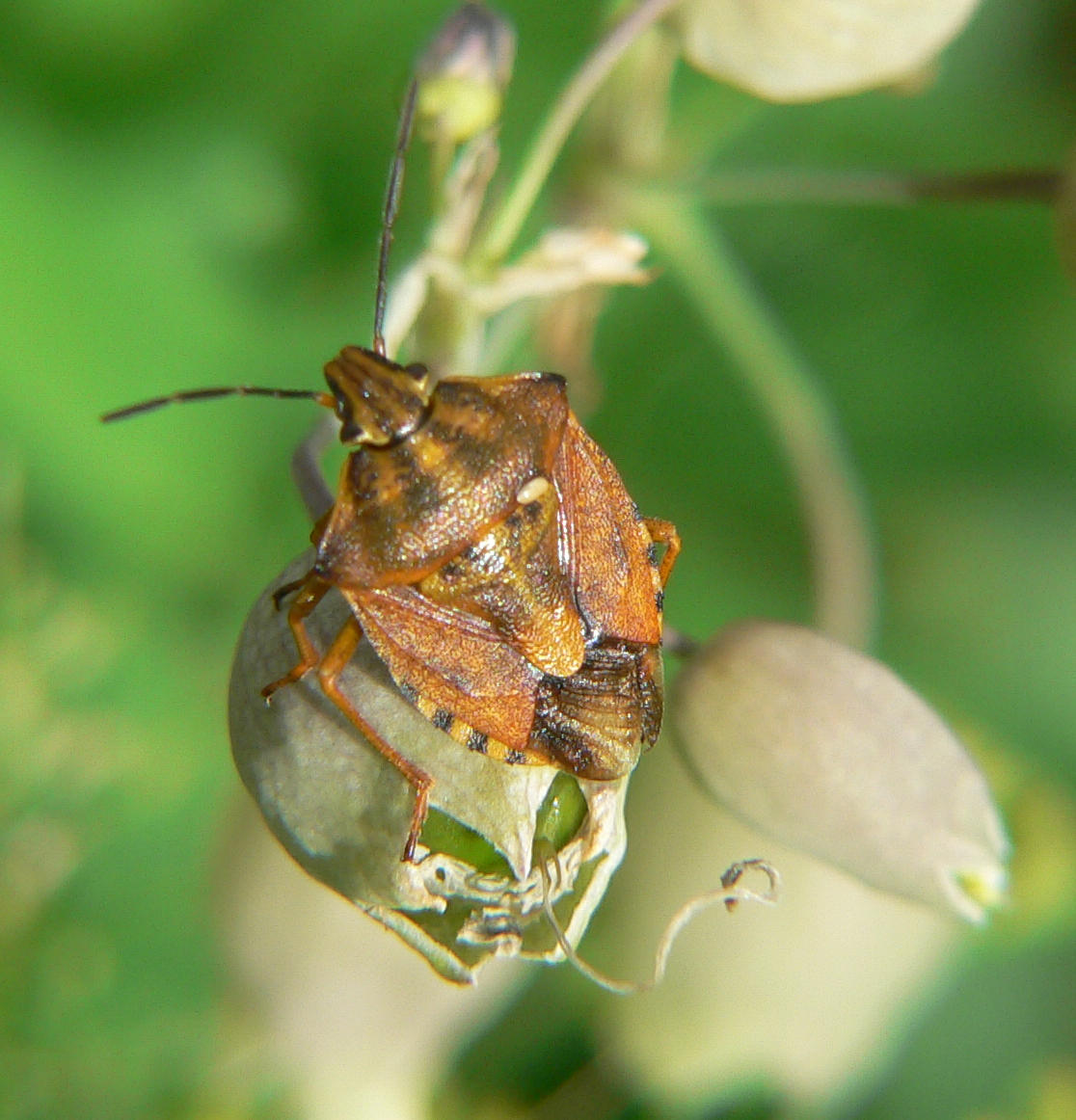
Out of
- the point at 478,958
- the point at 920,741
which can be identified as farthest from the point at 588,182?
the point at 478,958

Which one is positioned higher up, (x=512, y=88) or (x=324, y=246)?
(x=512, y=88)

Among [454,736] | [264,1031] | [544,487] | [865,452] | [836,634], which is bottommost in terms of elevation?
[264,1031]

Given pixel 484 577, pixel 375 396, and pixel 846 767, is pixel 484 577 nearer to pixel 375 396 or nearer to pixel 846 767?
pixel 375 396

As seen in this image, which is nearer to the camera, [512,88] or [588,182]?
[588,182]

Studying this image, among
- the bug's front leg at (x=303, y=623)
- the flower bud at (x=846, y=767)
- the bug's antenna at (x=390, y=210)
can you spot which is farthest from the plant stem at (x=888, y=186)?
the bug's front leg at (x=303, y=623)

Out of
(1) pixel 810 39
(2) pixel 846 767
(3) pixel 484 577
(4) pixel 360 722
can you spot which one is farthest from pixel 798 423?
(4) pixel 360 722

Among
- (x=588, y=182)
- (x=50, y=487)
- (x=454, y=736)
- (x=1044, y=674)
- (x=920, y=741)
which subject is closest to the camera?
(x=454, y=736)

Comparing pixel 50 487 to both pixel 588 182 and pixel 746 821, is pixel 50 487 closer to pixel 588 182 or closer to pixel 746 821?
pixel 588 182
